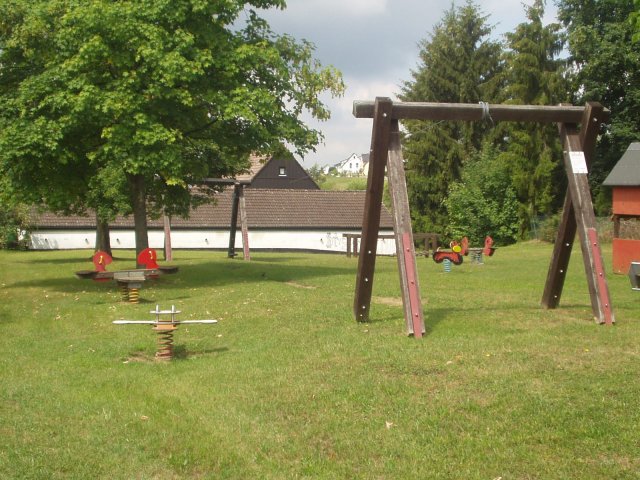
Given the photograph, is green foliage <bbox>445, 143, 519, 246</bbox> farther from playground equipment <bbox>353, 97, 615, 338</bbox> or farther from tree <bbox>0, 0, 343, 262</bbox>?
playground equipment <bbox>353, 97, 615, 338</bbox>

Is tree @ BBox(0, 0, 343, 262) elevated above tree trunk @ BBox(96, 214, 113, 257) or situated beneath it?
elevated above

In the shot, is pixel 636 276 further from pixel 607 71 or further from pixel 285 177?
pixel 285 177

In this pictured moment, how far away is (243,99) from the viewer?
68.6ft

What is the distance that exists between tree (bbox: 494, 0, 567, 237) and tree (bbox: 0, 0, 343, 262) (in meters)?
33.1

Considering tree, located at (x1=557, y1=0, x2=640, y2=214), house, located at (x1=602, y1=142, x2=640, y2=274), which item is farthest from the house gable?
house, located at (x1=602, y1=142, x2=640, y2=274)

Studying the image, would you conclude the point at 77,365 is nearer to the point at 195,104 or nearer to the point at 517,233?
the point at 195,104

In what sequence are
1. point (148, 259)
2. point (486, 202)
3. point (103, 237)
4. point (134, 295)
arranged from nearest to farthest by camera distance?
point (134, 295), point (148, 259), point (103, 237), point (486, 202)

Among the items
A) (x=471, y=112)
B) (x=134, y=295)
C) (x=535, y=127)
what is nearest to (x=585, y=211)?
(x=471, y=112)

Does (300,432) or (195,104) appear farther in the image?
Answer: (195,104)

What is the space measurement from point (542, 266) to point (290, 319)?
17574mm

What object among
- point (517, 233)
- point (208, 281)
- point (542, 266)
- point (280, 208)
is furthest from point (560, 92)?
point (208, 281)

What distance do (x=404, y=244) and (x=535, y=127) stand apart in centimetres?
4491

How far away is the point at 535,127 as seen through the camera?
53094mm

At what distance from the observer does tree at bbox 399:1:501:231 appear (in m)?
59.5
